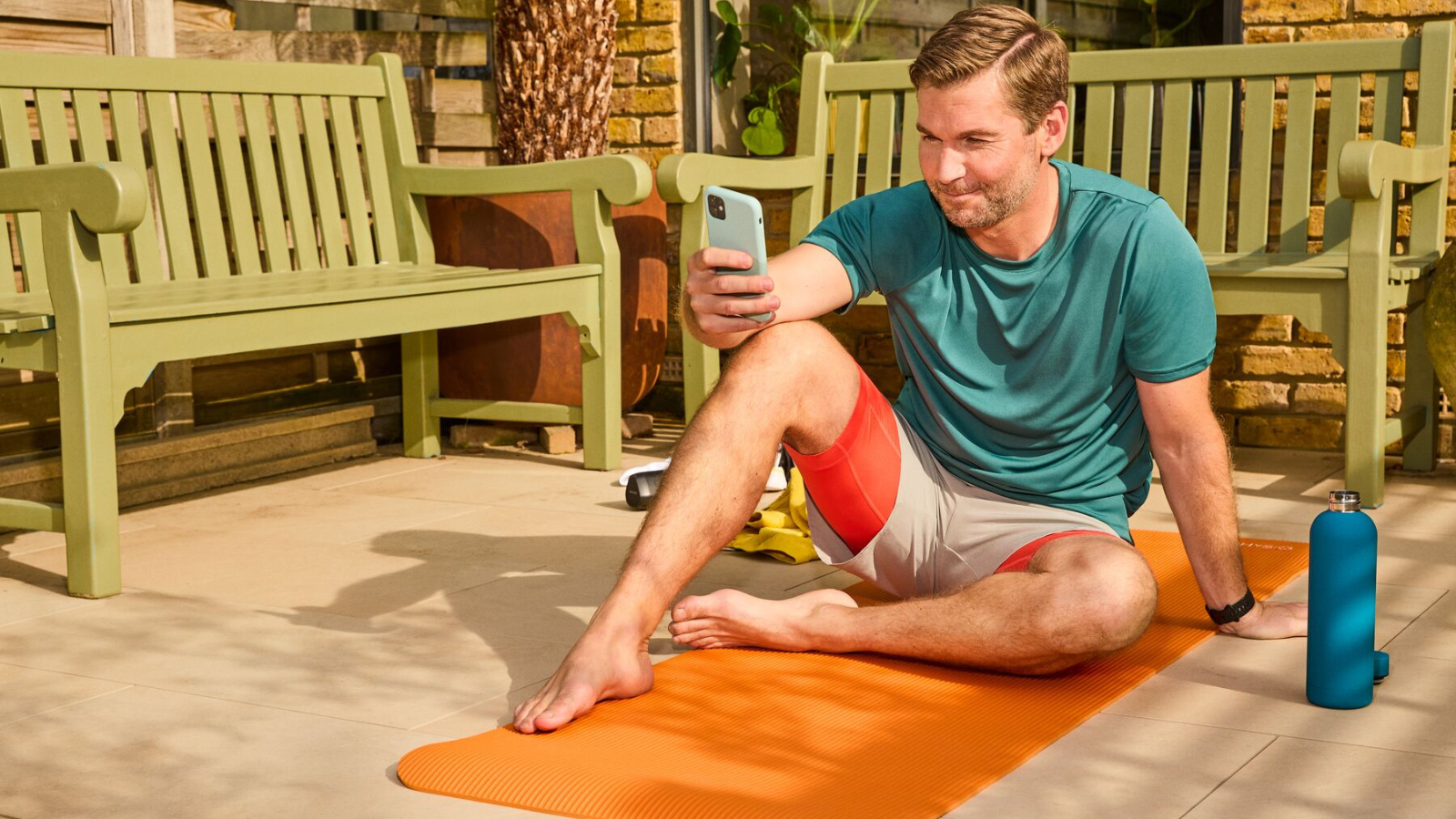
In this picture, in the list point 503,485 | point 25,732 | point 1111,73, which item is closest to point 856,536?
point 25,732

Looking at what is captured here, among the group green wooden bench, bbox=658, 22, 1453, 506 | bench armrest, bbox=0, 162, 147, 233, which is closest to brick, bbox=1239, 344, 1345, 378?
green wooden bench, bbox=658, 22, 1453, 506

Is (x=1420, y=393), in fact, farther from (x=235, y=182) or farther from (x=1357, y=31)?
(x=235, y=182)

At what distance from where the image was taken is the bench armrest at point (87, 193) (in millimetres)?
2805

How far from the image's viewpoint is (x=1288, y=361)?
14.2 ft

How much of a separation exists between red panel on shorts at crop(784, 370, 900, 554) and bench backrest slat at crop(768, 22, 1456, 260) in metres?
1.93

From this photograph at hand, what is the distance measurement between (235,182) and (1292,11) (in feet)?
8.79

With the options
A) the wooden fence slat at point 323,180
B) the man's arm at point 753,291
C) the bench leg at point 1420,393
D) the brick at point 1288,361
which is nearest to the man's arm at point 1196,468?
the man's arm at point 753,291

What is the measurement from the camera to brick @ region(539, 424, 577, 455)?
451 centimetres

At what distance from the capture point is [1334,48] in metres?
3.89

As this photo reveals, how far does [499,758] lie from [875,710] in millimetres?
503

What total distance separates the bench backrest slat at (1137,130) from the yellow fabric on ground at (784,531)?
1383 millimetres

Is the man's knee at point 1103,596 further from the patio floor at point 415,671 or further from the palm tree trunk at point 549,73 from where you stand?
the palm tree trunk at point 549,73

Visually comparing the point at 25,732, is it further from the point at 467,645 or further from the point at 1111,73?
the point at 1111,73

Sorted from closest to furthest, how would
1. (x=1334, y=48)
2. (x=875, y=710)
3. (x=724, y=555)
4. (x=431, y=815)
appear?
(x=431, y=815), (x=875, y=710), (x=724, y=555), (x=1334, y=48)
